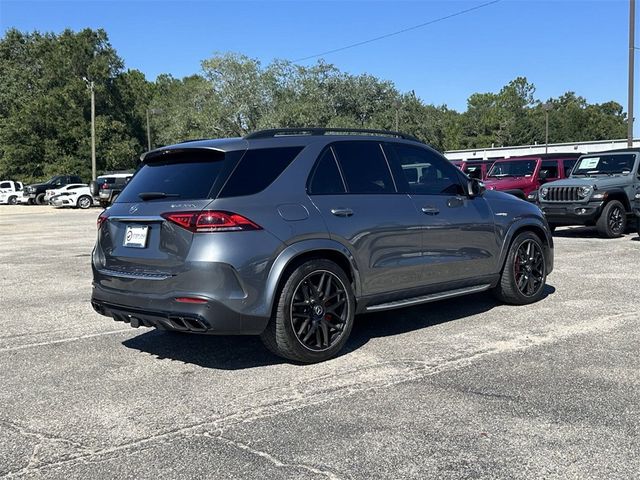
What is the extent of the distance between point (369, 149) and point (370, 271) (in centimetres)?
113

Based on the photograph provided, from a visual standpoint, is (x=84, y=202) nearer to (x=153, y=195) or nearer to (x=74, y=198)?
(x=74, y=198)

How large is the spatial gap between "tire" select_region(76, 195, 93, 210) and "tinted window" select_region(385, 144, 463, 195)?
1313 inches

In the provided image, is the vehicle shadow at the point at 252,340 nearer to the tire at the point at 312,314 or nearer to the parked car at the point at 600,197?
the tire at the point at 312,314

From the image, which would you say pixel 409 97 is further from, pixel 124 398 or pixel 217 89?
pixel 124 398

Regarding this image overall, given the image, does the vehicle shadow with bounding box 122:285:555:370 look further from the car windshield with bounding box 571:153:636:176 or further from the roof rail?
the car windshield with bounding box 571:153:636:176

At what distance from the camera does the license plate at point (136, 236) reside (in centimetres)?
481

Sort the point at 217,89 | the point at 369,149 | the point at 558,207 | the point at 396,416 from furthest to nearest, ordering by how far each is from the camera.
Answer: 1. the point at 217,89
2. the point at 558,207
3. the point at 369,149
4. the point at 396,416

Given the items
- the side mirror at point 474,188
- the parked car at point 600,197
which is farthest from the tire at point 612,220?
the side mirror at point 474,188

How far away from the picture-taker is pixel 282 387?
4.54 m

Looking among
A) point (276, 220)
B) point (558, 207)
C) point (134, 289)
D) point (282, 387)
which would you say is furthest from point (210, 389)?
point (558, 207)

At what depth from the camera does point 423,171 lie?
6.17m

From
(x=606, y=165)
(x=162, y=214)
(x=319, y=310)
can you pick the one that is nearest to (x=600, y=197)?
(x=606, y=165)

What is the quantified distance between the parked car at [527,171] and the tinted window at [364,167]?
40.0 feet

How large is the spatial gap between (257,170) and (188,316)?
1.21 m
